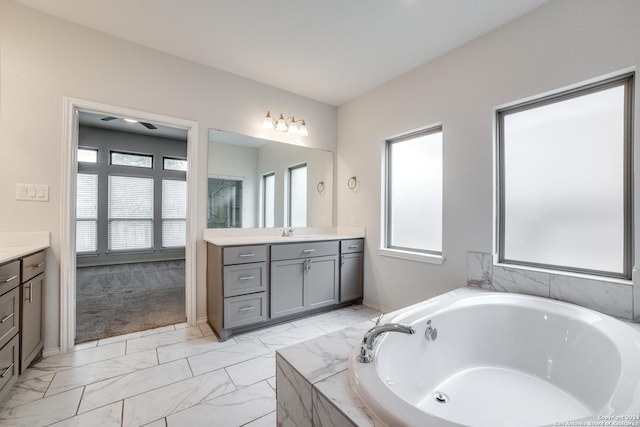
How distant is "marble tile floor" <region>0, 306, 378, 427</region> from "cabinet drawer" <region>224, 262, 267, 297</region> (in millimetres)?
406

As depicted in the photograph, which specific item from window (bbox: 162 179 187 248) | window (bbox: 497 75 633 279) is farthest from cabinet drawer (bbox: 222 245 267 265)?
window (bbox: 162 179 187 248)

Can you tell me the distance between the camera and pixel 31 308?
176 centimetres

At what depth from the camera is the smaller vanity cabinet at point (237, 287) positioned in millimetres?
2271

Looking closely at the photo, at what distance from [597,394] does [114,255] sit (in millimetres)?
6464

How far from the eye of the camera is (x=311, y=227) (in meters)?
3.42

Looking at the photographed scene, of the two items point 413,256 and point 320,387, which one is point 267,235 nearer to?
point 413,256

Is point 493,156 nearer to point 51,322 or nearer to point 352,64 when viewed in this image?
point 352,64

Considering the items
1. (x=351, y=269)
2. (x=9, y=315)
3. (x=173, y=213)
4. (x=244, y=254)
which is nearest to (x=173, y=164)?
(x=173, y=213)

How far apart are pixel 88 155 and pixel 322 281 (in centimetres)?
502

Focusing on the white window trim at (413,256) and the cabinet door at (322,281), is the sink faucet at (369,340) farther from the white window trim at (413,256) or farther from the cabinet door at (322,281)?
the cabinet door at (322,281)

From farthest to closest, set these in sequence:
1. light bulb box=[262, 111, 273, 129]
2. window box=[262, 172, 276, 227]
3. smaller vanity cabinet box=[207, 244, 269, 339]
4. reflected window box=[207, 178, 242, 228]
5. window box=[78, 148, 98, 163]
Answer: window box=[78, 148, 98, 163] → window box=[262, 172, 276, 227] → light bulb box=[262, 111, 273, 129] → reflected window box=[207, 178, 242, 228] → smaller vanity cabinet box=[207, 244, 269, 339]

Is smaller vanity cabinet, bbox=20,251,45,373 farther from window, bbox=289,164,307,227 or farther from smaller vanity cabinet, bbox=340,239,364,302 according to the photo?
smaller vanity cabinet, bbox=340,239,364,302

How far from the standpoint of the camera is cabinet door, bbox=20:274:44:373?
5.38 ft

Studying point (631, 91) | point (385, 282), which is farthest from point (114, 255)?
point (631, 91)
